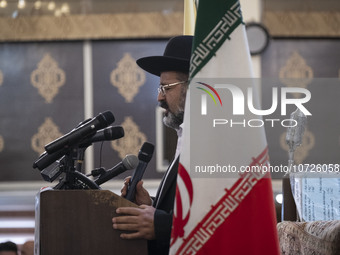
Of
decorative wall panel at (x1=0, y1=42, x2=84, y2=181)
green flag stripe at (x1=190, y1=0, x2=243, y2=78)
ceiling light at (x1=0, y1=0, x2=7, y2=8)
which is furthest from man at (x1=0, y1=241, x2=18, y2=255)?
ceiling light at (x1=0, y1=0, x2=7, y2=8)

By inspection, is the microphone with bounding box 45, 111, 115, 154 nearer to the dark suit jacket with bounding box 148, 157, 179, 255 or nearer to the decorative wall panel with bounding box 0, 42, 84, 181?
the dark suit jacket with bounding box 148, 157, 179, 255

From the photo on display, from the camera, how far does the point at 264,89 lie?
19.4 feet

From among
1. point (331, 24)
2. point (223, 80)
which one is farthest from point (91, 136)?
point (331, 24)

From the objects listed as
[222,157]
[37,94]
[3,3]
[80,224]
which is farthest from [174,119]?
[3,3]

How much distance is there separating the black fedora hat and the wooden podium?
526 millimetres

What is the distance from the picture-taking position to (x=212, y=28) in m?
1.37

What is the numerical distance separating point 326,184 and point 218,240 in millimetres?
709

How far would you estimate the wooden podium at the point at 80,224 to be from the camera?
4.27 feet

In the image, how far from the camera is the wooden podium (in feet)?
4.27

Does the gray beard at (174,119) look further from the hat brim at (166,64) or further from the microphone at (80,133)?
the microphone at (80,133)

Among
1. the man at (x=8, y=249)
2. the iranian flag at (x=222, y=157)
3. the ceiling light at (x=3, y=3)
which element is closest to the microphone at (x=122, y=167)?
the iranian flag at (x=222, y=157)

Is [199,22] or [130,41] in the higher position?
[130,41]

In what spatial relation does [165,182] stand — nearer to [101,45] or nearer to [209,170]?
[209,170]

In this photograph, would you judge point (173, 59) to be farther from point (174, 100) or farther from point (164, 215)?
point (164, 215)
